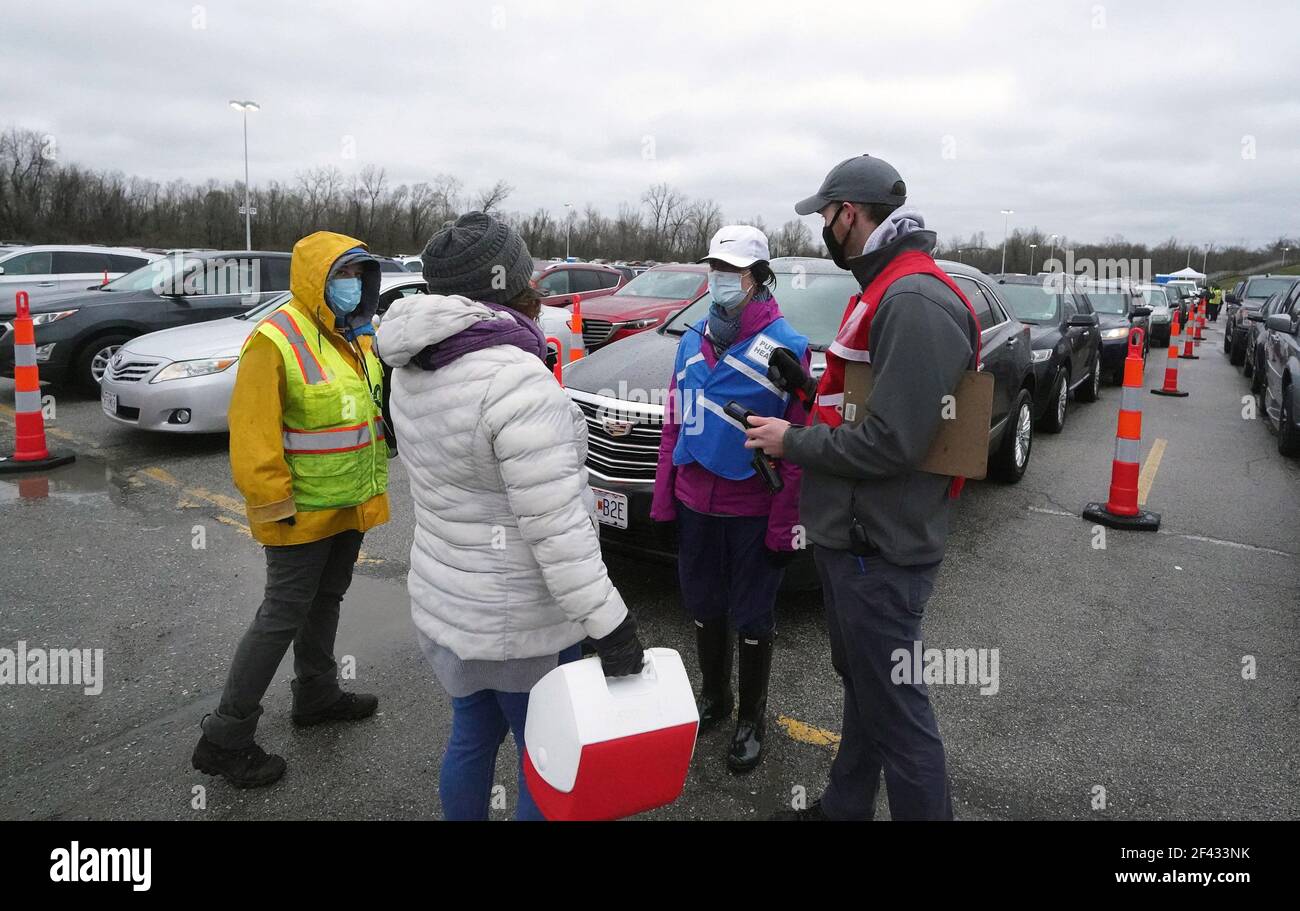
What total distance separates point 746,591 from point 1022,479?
5.30 m

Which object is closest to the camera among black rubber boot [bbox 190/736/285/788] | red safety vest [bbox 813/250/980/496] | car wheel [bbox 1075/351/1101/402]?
red safety vest [bbox 813/250/980/496]

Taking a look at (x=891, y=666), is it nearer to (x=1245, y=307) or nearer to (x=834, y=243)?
(x=834, y=243)

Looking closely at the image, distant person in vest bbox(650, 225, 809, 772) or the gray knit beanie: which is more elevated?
the gray knit beanie

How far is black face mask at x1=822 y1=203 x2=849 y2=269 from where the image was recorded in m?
2.41

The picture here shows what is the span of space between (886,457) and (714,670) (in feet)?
4.95

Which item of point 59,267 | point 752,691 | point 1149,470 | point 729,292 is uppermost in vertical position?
point 59,267

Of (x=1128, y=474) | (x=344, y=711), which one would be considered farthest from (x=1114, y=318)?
(x=344, y=711)

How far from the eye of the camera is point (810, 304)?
5336mm

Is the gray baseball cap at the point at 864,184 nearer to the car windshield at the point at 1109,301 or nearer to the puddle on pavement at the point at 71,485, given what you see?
the puddle on pavement at the point at 71,485

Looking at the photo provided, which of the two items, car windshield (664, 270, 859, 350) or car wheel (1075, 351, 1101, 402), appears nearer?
car windshield (664, 270, 859, 350)

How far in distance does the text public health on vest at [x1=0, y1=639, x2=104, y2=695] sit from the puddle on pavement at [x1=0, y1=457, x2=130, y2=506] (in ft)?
8.01

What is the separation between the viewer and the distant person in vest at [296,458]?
9.15ft

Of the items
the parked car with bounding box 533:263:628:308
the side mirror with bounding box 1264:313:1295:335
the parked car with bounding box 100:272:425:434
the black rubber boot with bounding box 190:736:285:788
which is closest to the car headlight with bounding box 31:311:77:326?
the parked car with bounding box 100:272:425:434

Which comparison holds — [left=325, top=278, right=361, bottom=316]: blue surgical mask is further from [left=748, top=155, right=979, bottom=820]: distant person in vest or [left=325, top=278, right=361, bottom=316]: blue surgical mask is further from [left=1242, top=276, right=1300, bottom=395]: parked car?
[left=1242, top=276, right=1300, bottom=395]: parked car
